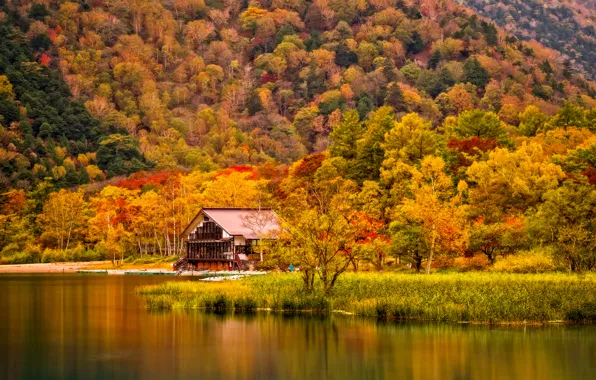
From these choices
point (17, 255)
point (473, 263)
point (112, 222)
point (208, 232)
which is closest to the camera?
point (473, 263)

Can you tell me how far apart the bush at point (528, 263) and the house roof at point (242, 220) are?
30.7m

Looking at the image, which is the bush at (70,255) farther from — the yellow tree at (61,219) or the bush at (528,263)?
the bush at (528,263)

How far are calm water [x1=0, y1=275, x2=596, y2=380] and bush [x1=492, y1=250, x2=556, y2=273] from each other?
1783 centimetres

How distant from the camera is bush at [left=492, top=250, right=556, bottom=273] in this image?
5612 cm

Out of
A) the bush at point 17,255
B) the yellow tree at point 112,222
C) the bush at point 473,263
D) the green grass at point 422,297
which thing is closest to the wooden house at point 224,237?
the yellow tree at point 112,222

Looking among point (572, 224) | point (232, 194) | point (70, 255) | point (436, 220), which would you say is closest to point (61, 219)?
point (70, 255)

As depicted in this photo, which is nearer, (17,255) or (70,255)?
(17,255)

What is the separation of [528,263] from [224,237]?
4204 cm

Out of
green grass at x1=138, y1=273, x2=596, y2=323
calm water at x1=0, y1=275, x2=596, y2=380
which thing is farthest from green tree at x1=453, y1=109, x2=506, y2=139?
calm water at x1=0, y1=275, x2=596, y2=380

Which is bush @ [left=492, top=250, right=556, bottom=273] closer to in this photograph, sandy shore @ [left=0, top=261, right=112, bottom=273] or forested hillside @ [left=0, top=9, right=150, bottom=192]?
sandy shore @ [left=0, top=261, right=112, bottom=273]

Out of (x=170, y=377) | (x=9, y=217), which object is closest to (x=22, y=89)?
(x=9, y=217)

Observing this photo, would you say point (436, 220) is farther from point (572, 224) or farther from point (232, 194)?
point (232, 194)

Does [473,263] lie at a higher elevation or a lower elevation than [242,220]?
lower

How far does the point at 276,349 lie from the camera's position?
3466cm
